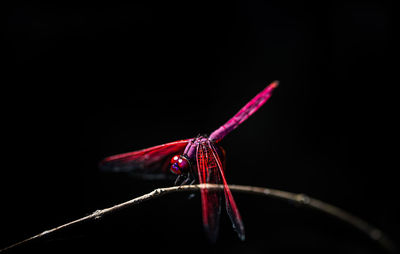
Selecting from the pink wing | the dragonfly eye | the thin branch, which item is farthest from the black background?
the thin branch

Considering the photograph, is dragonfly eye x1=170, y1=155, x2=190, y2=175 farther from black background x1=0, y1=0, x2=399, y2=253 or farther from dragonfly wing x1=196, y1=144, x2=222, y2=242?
black background x1=0, y1=0, x2=399, y2=253

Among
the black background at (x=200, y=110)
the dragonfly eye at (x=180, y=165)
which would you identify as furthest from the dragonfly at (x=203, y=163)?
the black background at (x=200, y=110)

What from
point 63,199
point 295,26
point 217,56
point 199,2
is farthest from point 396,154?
point 63,199

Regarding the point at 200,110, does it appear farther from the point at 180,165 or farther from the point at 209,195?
the point at 209,195

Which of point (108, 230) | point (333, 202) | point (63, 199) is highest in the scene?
point (63, 199)

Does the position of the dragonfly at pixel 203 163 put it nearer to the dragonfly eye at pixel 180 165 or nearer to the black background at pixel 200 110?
the dragonfly eye at pixel 180 165

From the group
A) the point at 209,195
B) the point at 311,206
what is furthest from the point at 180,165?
the point at 311,206

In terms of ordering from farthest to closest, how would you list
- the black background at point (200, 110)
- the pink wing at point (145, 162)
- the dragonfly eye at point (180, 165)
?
the black background at point (200, 110) → the pink wing at point (145, 162) → the dragonfly eye at point (180, 165)

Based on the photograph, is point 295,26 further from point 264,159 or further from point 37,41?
point 37,41
